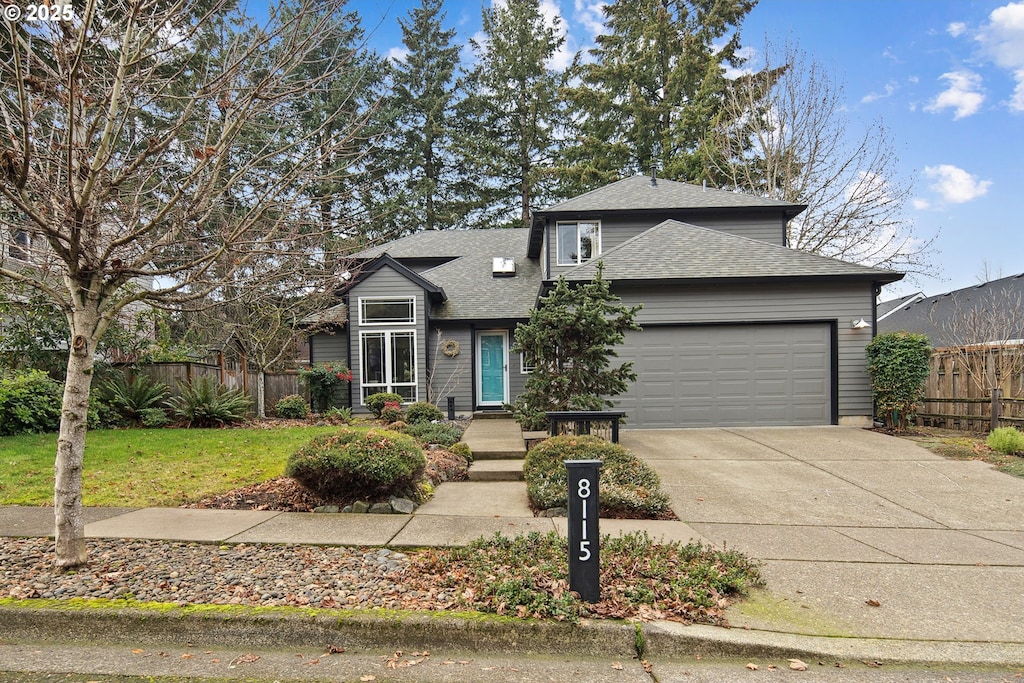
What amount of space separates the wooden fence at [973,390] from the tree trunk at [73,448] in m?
13.3

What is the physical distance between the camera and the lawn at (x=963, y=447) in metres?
7.86

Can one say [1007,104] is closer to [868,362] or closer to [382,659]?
[868,362]

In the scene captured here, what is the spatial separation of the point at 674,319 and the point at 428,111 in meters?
21.0

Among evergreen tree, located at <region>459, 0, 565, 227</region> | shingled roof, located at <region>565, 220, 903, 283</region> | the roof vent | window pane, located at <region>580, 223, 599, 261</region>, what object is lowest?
shingled roof, located at <region>565, 220, 903, 283</region>

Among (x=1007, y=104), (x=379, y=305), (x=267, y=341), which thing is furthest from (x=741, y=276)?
(x=267, y=341)

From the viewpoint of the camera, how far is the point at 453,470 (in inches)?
288

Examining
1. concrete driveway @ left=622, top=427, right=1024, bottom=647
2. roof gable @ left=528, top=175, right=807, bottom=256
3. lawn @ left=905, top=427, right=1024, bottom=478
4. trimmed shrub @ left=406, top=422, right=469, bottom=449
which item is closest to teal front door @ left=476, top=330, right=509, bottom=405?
roof gable @ left=528, top=175, right=807, bottom=256

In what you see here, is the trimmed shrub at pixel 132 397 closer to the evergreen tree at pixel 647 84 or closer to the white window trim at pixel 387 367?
the white window trim at pixel 387 367

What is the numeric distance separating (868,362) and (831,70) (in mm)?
12248

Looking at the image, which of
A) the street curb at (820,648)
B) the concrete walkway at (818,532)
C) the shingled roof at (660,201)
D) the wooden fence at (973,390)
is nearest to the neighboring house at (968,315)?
the wooden fence at (973,390)

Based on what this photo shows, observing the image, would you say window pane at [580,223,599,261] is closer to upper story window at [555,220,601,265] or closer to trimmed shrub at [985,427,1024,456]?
upper story window at [555,220,601,265]

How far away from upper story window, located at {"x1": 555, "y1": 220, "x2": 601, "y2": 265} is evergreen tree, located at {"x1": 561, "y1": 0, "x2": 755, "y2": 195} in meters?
10.3

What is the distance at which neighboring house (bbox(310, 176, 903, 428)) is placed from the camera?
11484mm

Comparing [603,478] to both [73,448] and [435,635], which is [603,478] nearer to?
[435,635]
